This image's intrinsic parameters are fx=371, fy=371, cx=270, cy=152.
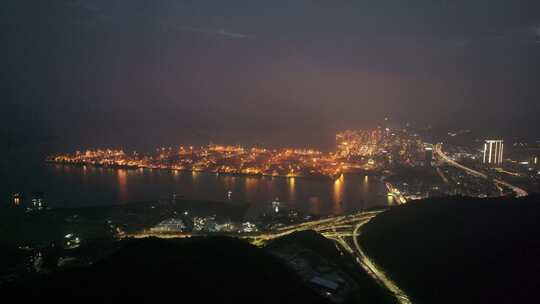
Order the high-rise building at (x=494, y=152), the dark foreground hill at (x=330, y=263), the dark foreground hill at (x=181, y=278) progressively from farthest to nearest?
the high-rise building at (x=494, y=152) < the dark foreground hill at (x=330, y=263) < the dark foreground hill at (x=181, y=278)

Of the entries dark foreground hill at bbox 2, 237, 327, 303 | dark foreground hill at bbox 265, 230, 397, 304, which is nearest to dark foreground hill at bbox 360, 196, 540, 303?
dark foreground hill at bbox 265, 230, 397, 304

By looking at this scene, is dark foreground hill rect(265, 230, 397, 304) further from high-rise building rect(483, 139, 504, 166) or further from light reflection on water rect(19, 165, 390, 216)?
high-rise building rect(483, 139, 504, 166)

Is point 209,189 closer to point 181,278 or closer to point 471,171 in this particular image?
point 181,278

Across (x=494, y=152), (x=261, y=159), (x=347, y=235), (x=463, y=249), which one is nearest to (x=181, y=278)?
(x=347, y=235)

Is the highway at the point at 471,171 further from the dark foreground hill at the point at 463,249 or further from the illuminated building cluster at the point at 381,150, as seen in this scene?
Answer: the dark foreground hill at the point at 463,249

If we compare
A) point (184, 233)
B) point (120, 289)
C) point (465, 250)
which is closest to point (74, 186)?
point (184, 233)

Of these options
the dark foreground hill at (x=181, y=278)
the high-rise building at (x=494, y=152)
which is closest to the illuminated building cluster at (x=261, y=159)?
the high-rise building at (x=494, y=152)
